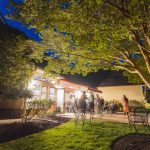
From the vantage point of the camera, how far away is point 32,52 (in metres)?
13.0

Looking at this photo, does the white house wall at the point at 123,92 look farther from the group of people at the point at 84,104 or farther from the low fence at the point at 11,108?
the low fence at the point at 11,108

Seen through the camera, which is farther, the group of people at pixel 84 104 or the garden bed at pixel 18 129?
the group of people at pixel 84 104

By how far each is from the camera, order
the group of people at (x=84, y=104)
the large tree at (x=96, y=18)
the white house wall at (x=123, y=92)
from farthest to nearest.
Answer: the white house wall at (x=123, y=92) → the group of people at (x=84, y=104) → the large tree at (x=96, y=18)

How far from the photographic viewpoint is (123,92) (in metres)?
35.1

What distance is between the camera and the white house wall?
34406mm

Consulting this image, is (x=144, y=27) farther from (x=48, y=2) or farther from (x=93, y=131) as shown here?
(x=93, y=131)

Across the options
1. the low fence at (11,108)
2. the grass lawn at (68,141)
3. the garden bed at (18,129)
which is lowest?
the grass lawn at (68,141)

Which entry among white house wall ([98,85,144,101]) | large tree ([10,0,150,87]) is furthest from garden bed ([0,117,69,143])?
white house wall ([98,85,144,101])

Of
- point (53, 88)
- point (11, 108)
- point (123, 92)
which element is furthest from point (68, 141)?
point (123, 92)

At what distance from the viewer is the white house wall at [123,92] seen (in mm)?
34406

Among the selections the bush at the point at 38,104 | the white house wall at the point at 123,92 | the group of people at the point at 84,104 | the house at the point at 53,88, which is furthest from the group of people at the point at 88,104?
the white house wall at the point at 123,92

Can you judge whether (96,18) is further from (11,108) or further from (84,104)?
(11,108)

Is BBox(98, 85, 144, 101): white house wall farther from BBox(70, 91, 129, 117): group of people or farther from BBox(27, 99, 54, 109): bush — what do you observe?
BBox(27, 99, 54, 109): bush

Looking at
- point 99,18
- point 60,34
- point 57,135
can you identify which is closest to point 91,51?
point 60,34
